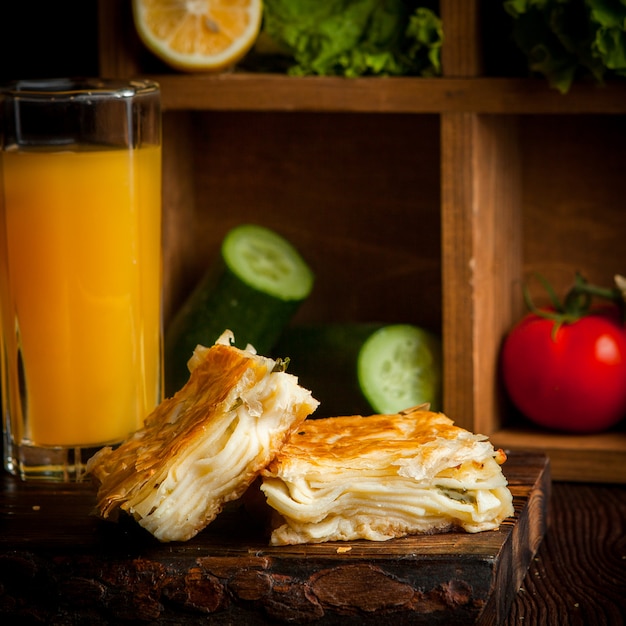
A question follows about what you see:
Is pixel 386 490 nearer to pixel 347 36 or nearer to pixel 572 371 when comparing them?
pixel 572 371

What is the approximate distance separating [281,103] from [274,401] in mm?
738

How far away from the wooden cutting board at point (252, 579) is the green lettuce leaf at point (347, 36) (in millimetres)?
851

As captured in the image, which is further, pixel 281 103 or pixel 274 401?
pixel 281 103

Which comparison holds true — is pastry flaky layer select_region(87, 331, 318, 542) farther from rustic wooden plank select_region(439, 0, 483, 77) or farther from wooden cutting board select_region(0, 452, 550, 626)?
Result: rustic wooden plank select_region(439, 0, 483, 77)

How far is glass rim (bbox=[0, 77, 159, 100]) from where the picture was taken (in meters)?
1.56

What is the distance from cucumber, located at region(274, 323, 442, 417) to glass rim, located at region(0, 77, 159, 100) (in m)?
0.57

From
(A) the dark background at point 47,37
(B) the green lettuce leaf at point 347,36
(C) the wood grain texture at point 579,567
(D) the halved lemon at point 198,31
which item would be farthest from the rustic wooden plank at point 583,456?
(A) the dark background at point 47,37

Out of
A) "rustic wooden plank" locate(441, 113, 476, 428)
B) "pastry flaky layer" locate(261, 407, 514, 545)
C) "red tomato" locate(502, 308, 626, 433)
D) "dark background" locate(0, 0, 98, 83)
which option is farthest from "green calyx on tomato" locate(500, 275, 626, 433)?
"dark background" locate(0, 0, 98, 83)

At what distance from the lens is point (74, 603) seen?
1291 mm

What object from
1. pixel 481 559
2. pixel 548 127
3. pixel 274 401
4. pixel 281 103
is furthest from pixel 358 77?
pixel 481 559

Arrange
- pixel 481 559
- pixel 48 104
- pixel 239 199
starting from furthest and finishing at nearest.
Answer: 1. pixel 239 199
2. pixel 48 104
3. pixel 481 559

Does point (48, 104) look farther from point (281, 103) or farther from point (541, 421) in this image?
Answer: point (541, 421)

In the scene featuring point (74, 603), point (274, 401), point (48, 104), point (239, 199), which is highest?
point (48, 104)

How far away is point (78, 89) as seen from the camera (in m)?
1.68
